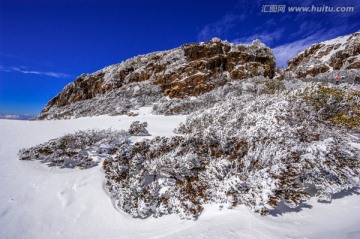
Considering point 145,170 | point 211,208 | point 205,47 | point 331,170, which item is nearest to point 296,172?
point 331,170

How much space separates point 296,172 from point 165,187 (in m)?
3.55

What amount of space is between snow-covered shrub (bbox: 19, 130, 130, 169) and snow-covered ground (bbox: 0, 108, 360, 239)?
15.4 inches

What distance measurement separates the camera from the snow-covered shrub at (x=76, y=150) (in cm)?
723

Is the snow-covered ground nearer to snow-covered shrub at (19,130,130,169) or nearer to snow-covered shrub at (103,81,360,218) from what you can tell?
snow-covered shrub at (103,81,360,218)

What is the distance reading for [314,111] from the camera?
865 centimetres

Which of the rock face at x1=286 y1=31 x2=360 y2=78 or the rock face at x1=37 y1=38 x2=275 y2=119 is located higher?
the rock face at x1=286 y1=31 x2=360 y2=78

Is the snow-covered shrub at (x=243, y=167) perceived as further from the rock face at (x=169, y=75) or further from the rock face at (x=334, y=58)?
the rock face at (x=334, y=58)

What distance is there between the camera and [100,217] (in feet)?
16.8

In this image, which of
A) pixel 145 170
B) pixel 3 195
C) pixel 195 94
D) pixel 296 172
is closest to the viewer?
pixel 296 172

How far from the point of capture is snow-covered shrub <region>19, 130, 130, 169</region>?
23.7ft

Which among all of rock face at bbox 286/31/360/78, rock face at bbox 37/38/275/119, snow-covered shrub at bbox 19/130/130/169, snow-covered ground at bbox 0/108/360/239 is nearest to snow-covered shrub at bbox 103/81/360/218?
snow-covered ground at bbox 0/108/360/239

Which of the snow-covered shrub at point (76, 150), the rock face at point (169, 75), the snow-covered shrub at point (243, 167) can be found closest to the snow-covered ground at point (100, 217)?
the snow-covered shrub at point (243, 167)

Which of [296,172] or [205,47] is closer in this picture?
[296,172]

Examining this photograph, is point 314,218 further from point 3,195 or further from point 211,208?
point 3,195
